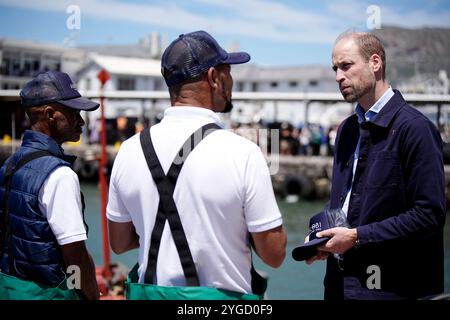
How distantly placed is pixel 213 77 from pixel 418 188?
95cm

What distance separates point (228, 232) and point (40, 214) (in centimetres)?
90

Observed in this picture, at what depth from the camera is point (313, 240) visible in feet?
8.28

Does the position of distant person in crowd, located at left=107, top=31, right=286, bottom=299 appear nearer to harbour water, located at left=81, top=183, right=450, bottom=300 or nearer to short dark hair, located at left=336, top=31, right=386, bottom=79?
short dark hair, located at left=336, top=31, right=386, bottom=79

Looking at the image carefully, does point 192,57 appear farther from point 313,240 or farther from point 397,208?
point 397,208

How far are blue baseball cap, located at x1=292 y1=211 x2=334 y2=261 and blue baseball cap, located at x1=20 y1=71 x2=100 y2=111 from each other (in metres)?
1.17

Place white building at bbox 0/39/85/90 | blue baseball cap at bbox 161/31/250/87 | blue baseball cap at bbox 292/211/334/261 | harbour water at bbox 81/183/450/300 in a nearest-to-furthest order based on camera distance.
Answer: blue baseball cap at bbox 161/31/250/87 → blue baseball cap at bbox 292/211/334/261 → harbour water at bbox 81/183/450/300 → white building at bbox 0/39/85/90

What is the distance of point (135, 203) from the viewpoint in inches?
88.4

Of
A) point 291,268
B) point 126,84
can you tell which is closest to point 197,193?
point 291,268

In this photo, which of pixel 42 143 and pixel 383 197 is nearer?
pixel 383 197

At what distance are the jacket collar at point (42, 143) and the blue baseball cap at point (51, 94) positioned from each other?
0.14 metres

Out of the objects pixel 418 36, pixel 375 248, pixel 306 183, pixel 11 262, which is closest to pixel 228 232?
pixel 375 248

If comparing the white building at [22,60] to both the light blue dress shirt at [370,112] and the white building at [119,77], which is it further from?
the light blue dress shirt at [370,112]

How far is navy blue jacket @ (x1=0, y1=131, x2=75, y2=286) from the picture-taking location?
2535 mm

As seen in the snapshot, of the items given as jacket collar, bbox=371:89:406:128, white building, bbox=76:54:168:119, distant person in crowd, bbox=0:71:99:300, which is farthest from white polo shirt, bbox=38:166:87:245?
white building, bbox=76:54:168:119
